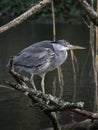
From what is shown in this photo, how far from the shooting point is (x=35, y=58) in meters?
4.91

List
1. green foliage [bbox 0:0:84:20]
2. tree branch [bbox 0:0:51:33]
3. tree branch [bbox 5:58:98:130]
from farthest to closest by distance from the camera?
green foliage [bbox 0:0:84:20]
tree branch [bbox 0:0:51:33]
tree branch [bbox 5:58:98:130]

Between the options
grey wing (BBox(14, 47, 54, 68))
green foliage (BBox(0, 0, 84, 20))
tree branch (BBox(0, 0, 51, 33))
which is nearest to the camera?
tree branch (BBox(0, 0, 51, 33))

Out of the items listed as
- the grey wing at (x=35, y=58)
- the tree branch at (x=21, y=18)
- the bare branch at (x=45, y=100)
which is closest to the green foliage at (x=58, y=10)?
the grey wing at (x=35, y=58)

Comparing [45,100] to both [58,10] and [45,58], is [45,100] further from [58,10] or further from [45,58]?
[58,10]

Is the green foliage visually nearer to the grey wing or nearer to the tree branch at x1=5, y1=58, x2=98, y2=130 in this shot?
the grey wing

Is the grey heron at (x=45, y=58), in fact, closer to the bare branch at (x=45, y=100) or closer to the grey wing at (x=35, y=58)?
the grey wing at (x=35, y=58)

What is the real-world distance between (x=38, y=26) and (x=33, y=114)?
16.3 meters

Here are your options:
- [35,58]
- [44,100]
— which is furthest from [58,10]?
[44,100]

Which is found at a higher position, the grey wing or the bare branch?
the grey wing

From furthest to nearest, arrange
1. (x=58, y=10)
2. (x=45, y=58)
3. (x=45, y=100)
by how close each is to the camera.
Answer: (x=58, y=10), (x=45, y=58), (x=45, y=100)

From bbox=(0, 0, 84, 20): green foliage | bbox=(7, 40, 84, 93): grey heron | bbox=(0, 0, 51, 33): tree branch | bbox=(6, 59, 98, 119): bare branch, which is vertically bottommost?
bbox=(6, 59, 98, 119): bare branch

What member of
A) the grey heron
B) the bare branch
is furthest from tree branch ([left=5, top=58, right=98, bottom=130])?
the grey heron

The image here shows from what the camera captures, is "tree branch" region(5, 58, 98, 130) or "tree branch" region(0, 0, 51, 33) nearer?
"tree branch" region(5, 58, 98, 130)

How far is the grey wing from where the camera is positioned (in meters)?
4.82
